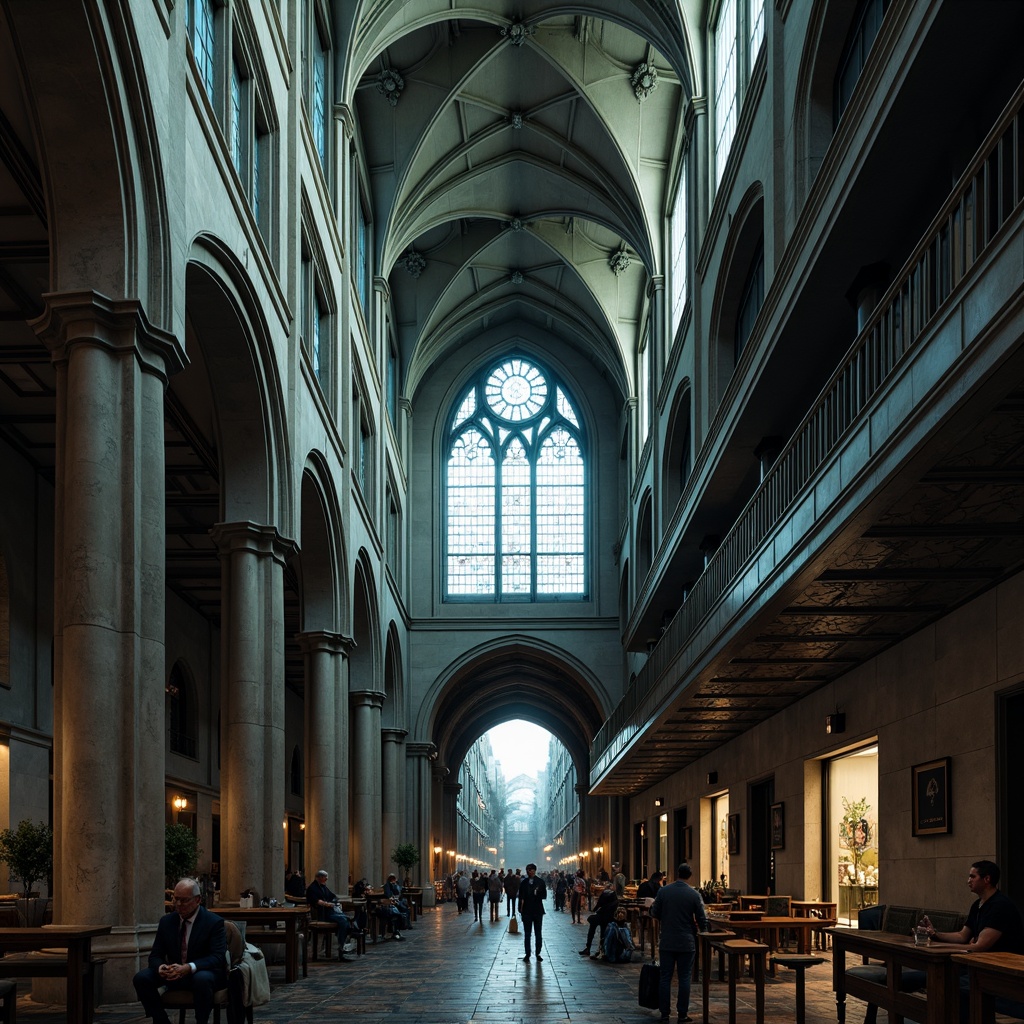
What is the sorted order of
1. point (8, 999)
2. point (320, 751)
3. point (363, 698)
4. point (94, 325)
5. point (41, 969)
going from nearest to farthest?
1. point (8, 999)
2. point (41, 969)
3. point (94, 325)
4. point (320, 751)
5. point (363, 698)

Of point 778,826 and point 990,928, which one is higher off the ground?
point 990,928

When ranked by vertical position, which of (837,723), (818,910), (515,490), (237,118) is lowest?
(818,910)

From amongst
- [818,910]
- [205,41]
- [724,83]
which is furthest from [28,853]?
[724,83]

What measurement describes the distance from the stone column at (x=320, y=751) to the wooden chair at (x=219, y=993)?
1427 cm

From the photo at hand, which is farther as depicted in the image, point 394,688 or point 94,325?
point 394,688

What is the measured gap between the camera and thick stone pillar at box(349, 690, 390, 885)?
1217 inches

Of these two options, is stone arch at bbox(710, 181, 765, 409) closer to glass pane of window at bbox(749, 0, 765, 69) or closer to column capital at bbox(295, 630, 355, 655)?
glass pane of window at bbox(749, 0, 765, 69)

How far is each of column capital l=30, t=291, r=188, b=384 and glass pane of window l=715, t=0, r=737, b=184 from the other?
47.4ft

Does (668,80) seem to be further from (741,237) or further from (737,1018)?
(737,1018)

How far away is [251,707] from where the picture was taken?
1736cm

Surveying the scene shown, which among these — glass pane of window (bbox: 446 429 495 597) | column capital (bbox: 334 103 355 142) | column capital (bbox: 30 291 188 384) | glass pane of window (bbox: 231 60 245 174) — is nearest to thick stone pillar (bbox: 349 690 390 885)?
column capital (bbox: 334 103 355 142)

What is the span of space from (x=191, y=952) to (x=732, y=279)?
53.0 feet

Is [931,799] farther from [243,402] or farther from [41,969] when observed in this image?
[243,402]

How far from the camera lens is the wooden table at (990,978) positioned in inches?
291
